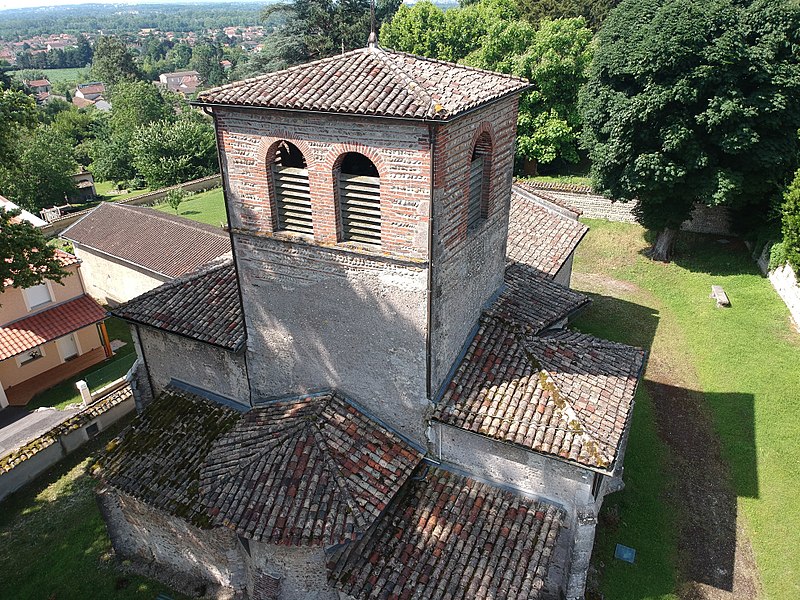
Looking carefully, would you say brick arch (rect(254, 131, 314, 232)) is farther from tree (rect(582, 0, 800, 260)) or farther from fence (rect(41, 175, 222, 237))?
fence (rect(41, 175, 222, 237))

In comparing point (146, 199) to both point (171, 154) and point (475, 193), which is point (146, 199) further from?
point (475, 193)

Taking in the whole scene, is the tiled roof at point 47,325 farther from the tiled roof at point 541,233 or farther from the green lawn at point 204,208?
the green lawn at point 204,208

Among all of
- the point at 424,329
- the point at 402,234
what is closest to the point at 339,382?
the point at 424,329

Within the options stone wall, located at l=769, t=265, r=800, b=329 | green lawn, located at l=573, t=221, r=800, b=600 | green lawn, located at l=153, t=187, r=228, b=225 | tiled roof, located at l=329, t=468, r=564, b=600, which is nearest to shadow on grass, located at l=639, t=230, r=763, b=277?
green lawn, located at l=573, t=221, r=800, b=600

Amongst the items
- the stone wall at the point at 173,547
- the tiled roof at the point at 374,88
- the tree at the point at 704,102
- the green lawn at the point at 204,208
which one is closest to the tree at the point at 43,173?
the green lawn at the point at 204,208

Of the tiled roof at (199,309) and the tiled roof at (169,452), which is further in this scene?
the tiled roof at (199,309)

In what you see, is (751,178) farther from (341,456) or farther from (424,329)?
(341,456)

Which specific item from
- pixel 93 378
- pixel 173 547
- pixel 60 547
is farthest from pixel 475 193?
pixel 93 378
